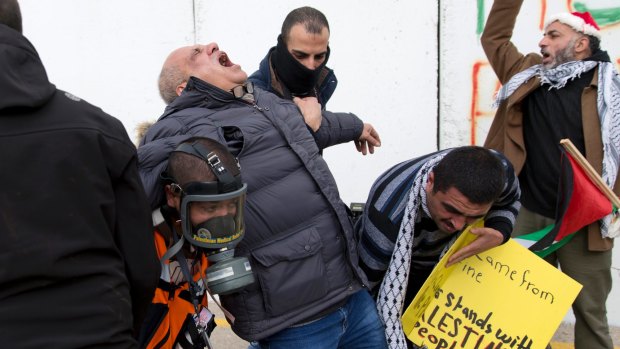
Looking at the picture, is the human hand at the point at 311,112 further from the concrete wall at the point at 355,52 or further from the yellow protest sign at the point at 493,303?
the concrete wall at the point at 355,52

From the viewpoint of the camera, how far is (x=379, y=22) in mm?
4320

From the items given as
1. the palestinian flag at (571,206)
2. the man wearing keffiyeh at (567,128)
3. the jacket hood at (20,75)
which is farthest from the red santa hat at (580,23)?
the jacket hood at (20,75)

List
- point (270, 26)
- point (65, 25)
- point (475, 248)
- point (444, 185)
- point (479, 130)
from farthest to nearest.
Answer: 1. point (65, 25)
2. point (270, 26)
3. point (479, 130)
4. point (475, 248)
5. point (444, 185)

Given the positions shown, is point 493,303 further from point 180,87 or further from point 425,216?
point 180,87

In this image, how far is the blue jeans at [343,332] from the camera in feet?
6.83

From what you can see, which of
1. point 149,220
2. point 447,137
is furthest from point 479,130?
point 149,220

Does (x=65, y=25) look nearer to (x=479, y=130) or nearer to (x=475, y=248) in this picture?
(x=479, y=130)

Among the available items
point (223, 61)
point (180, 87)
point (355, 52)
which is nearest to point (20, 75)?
point (180, 87)

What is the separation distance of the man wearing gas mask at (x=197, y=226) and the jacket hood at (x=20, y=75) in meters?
0.44

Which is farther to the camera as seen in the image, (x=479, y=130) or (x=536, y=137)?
(x=479, y=130)

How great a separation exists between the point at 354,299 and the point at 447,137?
2252 mm

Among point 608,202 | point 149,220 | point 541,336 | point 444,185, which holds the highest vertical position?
point 149,220

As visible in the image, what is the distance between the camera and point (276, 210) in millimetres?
2000

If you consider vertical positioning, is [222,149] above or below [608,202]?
above
